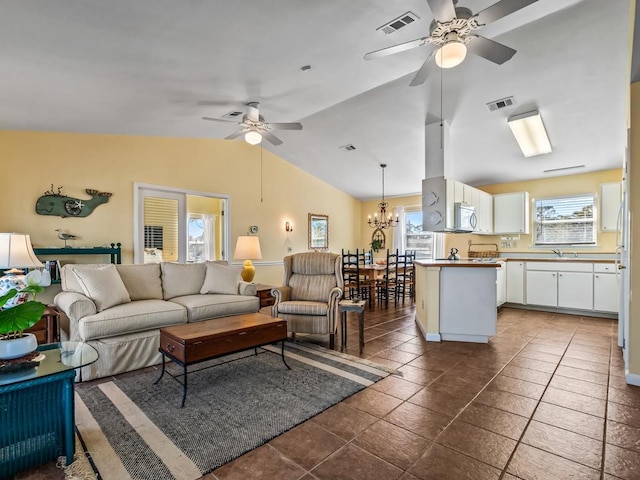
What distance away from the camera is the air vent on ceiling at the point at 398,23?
2620mm

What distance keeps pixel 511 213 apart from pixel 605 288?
1810 mm

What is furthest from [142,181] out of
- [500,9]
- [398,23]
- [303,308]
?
[500,9]

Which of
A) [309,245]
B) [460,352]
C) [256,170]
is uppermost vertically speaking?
[256,170]

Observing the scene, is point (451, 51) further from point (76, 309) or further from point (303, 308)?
point (76, 309)

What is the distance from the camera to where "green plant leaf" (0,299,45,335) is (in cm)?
158

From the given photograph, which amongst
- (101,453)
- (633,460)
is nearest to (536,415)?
(633,460)

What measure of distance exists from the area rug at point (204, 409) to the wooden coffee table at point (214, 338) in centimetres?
17

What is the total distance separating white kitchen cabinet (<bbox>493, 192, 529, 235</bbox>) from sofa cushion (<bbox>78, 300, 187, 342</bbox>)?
5590mm

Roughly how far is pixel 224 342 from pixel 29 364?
1136mm

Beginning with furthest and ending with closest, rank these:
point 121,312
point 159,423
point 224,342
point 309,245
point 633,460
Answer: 1. point 309,245
2. point 121,312
3. point 224,342
4. point 159,423
5. point 633,460

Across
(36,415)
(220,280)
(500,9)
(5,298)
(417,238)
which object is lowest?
(36,415)

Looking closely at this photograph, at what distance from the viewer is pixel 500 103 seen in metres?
4.22

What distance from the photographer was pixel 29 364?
175 cm

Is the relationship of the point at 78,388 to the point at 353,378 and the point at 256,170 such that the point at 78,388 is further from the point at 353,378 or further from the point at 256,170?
the point at 256,170
